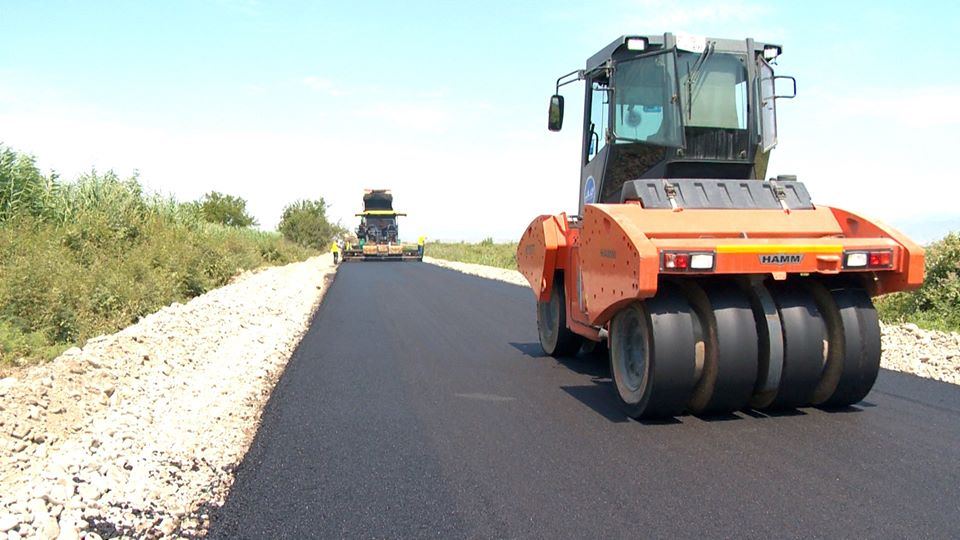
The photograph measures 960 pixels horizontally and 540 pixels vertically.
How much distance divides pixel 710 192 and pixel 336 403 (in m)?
3.36

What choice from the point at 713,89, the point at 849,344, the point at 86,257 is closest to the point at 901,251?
the point at 849,344

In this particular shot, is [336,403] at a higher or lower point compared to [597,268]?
lower

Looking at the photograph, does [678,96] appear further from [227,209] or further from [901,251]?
[227,209]

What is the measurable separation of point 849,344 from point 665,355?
1373mm

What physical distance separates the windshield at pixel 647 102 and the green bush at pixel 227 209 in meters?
49.0

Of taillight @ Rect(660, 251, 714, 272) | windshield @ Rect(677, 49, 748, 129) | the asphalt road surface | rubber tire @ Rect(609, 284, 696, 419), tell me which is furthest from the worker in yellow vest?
taillight @ Rect(660, 251, 714, 272)

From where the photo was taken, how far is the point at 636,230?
5.05 meters

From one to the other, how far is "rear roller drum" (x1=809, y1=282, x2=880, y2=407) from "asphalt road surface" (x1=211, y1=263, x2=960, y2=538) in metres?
0.20

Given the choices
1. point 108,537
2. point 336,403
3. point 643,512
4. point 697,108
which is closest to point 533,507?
point 643,512

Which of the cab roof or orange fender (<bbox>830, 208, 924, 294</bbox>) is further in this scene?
the cab roof

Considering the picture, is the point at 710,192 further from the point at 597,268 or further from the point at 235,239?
the point at 235,239

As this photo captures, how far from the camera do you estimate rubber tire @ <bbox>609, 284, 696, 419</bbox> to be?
201 inches

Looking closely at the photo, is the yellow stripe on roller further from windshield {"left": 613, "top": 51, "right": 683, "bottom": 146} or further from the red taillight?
windshield {"left": 613, "top": 51, "right": 683, "bottom": 146}

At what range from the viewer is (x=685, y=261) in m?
4.86
